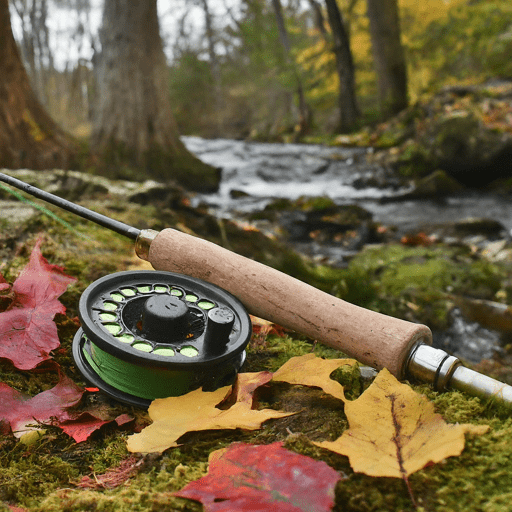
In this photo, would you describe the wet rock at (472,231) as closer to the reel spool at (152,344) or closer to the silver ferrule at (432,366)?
the silver ferrule at (432,366)

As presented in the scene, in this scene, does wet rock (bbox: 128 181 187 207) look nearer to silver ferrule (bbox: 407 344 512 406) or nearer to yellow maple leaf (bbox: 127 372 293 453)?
yellow maple leaf (bbox: 127 372 293 453)

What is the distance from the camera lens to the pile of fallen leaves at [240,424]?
2.69 ft

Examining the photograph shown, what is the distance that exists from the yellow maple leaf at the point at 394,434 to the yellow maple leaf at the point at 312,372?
0.53 feet

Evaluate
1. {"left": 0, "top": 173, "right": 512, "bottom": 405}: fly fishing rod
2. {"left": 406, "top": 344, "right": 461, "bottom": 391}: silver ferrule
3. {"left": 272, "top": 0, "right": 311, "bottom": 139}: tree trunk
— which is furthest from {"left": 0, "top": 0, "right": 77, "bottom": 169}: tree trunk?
{"left": 272, "top": 0, "right": 311, "bottom": 139}: tree trunk

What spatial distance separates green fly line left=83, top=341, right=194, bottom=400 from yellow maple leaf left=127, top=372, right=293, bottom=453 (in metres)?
0.03

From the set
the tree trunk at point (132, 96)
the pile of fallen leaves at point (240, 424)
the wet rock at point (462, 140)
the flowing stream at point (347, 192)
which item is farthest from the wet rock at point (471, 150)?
the pile of fallen leaves at point (240, 424)

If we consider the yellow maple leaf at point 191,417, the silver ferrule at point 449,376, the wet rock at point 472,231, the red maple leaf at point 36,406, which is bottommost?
the wet rock at point 472,231

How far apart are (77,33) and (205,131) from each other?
14042 mm

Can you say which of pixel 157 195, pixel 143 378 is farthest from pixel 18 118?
pixel 143 378

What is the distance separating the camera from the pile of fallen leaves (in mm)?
821

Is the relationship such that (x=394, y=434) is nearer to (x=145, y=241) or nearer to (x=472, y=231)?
(x=145, y=241)

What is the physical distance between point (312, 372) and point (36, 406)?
2.44 ft

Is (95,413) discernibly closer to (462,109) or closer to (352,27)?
(462,109)

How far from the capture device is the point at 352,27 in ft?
61.7
